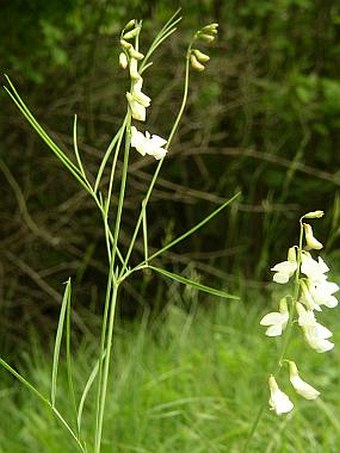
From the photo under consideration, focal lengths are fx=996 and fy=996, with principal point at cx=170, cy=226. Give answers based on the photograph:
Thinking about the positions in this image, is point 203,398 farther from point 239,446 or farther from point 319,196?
point 319,196

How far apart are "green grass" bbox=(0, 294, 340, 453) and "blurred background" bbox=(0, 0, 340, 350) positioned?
407mm

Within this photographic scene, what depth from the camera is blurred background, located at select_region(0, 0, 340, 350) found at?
4.31 metres

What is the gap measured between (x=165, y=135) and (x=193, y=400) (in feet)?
7.70

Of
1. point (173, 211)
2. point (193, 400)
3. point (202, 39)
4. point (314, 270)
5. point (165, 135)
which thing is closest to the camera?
point (314, 270)

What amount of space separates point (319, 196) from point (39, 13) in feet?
6.85

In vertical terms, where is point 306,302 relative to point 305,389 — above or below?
above

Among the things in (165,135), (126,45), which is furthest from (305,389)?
(165,135)

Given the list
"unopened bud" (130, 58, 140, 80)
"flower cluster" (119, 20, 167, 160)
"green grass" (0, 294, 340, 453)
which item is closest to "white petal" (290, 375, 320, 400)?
"flower cluster" (119, 20, 167, 160)

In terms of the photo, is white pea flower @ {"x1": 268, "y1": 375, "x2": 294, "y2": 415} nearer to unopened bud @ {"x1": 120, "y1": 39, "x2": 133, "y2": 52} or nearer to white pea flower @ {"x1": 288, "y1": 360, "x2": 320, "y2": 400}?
white pea flower @ {"x1": 288, "y1": 360, "x2": 320, "y2": 400}

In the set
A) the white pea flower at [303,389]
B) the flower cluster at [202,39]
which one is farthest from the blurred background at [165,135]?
the white pea flower at [303,389]

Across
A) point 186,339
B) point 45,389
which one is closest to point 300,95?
point 186,339

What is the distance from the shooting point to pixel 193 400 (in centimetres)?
259

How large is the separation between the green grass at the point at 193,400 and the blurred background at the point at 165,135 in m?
0.41

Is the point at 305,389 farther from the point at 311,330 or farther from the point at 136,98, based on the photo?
the point at 136,98
